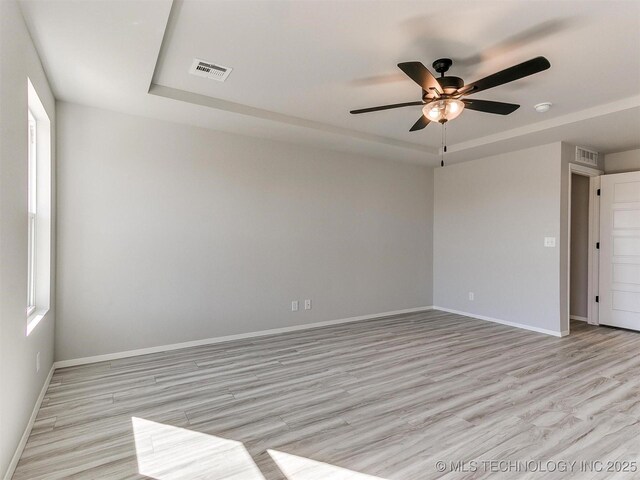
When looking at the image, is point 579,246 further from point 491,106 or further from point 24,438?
point 24,438

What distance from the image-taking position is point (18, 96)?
1.92 m

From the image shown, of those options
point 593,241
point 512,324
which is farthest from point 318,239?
point 593,241

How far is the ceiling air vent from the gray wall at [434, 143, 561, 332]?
4200 mm

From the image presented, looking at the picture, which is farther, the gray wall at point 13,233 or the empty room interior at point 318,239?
the empty room interior at point 318,239

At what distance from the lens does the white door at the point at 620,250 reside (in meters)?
4.57

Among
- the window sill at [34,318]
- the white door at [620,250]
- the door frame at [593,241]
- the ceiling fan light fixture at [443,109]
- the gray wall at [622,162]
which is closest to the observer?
the window sill at [34,318]

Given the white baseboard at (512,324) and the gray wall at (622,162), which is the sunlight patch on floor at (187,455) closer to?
the white baseboard at (512,324)

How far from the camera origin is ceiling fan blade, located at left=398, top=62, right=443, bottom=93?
6.89 ft

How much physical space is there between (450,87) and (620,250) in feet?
13.5

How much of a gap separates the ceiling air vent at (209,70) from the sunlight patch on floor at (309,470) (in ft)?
9.32

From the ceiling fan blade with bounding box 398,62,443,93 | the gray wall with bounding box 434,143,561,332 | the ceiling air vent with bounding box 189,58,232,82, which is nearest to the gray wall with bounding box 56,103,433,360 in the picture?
the gray wall with bounding box 434,143,561,332

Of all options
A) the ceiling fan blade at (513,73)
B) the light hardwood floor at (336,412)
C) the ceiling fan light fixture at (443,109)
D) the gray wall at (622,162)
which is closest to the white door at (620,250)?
the gray wall at (622,162)

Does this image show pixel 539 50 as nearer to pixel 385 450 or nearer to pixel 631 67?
pixel 631 67

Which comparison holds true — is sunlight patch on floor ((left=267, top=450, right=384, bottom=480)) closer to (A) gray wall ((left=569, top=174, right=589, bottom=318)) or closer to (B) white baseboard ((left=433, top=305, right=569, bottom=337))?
(B) white baseboard ((left=433, top=305, right=569, bottom=337))
